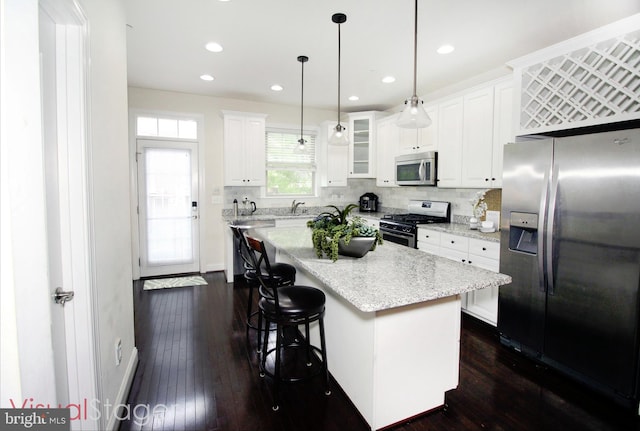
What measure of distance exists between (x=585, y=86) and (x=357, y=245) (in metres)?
2.12

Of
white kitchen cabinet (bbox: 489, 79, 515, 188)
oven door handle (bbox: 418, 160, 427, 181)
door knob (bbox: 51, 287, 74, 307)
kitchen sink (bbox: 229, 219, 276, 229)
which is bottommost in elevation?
door knob (bbox: 51, 287, 74, 307)

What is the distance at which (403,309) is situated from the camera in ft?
5.49

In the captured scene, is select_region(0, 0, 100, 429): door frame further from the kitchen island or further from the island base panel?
the island base panel

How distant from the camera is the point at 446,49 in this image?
3115 millimetres

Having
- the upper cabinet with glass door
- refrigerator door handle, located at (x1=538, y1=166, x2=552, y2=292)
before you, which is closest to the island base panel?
refrigerator door handle, located at (x1=538, y1=166, x2=552, y2=292)

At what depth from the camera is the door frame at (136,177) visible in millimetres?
4457

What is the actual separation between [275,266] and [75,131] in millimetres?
1706

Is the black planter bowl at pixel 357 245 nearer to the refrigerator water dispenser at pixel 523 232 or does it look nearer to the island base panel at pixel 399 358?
the island base panel at pixel 399 358

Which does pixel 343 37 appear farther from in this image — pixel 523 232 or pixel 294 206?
pixel 294 206

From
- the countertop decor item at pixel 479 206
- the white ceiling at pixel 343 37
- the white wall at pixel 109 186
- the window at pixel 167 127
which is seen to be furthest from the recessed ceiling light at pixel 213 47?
the countertop decor item at pixel 479 206

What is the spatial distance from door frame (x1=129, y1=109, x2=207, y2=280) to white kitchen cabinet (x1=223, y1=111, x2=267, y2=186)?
41 centimetres

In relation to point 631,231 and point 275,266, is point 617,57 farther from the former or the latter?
point 275,266

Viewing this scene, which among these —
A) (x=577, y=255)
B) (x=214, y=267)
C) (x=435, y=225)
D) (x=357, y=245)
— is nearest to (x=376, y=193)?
(x=435, y=225)

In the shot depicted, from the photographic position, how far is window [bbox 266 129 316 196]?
17.3 feet
